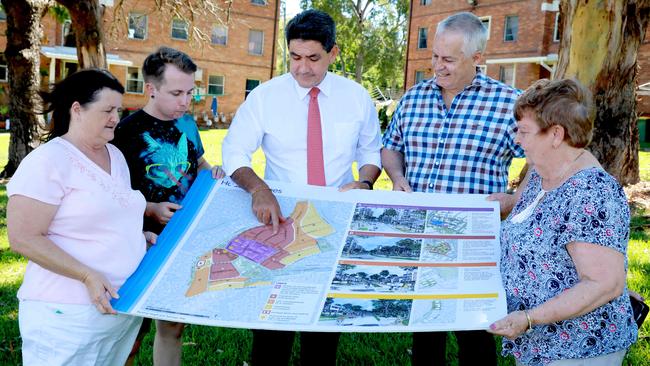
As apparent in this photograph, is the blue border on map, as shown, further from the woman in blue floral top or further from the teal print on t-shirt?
the woman in blue floral top

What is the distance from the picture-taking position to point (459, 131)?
2.94 metres

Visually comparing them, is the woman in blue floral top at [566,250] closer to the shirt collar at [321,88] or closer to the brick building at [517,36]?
the shirt collar at [321,88]

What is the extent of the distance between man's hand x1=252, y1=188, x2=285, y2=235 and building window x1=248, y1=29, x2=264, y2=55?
31.4 meters

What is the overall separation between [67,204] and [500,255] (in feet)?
5.27

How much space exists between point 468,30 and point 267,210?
4.30ft

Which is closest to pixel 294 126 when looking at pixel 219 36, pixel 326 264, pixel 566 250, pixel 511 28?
pixel 326 264

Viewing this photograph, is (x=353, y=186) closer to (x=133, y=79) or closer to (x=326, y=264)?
(x=326, y=264)

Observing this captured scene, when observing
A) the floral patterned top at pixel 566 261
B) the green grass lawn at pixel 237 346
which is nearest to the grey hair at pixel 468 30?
the floral patterned top at pixel 566 261

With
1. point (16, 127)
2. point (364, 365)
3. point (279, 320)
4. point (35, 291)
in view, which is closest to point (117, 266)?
point (35, 291)

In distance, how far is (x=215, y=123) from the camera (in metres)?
31.1

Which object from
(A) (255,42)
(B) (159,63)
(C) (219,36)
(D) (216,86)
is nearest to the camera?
(B) (159,63)

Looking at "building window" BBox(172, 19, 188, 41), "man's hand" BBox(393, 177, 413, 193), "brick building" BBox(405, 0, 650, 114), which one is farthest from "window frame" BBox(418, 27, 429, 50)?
"man's hand" BBox(393, 177, 413, 193)

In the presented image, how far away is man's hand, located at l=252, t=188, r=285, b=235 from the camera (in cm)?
244

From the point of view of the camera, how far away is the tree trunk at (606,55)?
6363 millimetres
